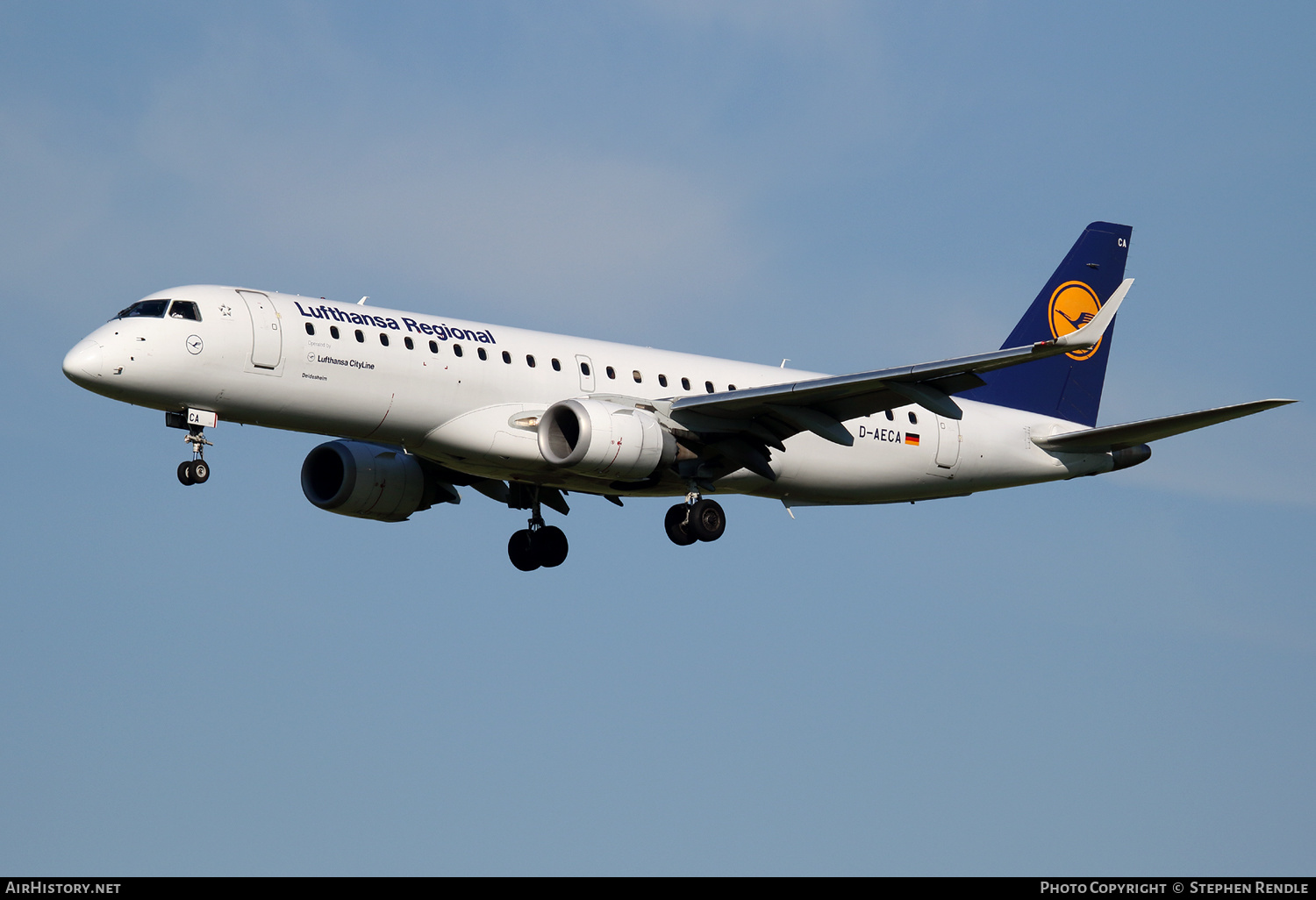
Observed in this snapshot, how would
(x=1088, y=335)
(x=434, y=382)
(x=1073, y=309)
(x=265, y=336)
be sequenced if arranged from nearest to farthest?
(x=1088, y=335) < (x=265, y=336) < (x=434, y=382) < (x=1073, y=309)

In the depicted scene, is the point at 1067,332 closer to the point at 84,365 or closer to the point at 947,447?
the point at 947,447

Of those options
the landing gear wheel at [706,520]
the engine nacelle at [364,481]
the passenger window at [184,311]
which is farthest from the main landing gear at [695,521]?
the passenger window at [184,311]

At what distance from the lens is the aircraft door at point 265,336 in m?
31.2

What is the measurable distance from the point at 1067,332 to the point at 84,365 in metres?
24.5

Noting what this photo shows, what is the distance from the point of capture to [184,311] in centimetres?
3112

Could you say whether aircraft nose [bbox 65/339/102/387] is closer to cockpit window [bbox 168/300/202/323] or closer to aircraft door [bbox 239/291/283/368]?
cockpit window [bbox 168/300/202/323]

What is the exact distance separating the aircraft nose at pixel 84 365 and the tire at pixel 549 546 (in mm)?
11724

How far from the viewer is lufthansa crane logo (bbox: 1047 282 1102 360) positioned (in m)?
42.6

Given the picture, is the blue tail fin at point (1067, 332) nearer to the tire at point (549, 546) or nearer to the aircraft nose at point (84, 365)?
the tire at point (549, 546)

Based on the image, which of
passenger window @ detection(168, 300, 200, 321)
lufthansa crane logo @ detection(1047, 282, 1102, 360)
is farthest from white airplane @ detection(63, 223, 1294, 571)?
lufthansa crane logo @ detection(1047, 282, 1102, 360)

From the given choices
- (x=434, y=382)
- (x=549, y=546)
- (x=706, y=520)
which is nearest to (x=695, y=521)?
(x=706, y=520)

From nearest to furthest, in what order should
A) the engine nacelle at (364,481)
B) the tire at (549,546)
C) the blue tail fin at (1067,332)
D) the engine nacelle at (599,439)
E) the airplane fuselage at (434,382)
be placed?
the airplane fuselage at (434,382)
the engine nacelle at (599,439)
the engine nacelle at (364,481)
the tire at (549,546)
the blue tail fin at (1067,332)

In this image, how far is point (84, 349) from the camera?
30.5 meters
